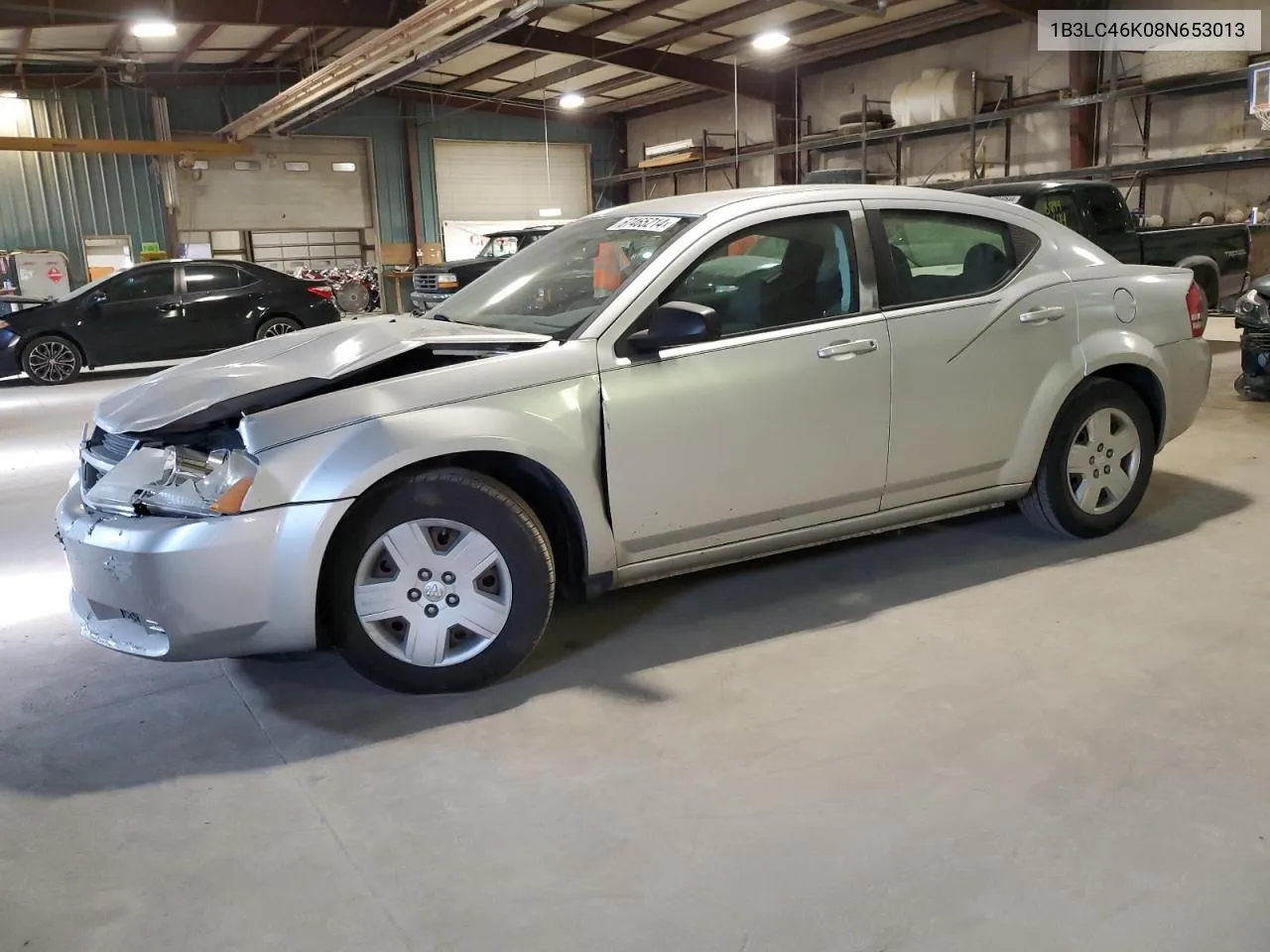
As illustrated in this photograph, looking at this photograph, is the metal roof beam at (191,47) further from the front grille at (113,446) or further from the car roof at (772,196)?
the front grille at (113,446)

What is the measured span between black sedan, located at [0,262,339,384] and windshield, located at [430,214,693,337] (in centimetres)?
872

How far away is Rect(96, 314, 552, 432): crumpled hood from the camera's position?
277 cm

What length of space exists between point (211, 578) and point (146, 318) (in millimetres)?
9942

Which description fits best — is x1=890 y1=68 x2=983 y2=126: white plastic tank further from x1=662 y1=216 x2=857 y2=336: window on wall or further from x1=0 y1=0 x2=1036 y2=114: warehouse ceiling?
x1=662 y1=216 x2=857 y2=336: window on wall

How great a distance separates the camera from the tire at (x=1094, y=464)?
3.90m

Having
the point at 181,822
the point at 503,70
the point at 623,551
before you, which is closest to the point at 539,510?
the point at 623,551

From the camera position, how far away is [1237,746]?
2490mm

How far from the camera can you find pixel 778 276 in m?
3.39

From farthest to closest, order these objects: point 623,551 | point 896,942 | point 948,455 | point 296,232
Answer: point 296,232
point 948,455
point 623,551
point 896,942

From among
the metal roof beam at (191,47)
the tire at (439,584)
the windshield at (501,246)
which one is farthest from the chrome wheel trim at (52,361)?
the tire at (439,584)

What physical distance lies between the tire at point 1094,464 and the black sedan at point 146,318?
10.1 metres

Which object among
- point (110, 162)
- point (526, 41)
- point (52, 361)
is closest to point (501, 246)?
point (526, 41)

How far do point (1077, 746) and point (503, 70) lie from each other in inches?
723

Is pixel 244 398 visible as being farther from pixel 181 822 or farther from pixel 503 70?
pixel 503 70
